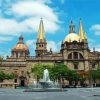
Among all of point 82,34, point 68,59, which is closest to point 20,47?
point 82,34

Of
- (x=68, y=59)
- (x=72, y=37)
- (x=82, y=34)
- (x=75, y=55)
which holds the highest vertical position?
(x=82, y=34)

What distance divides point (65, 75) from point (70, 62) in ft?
79.6

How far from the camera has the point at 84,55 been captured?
433ft

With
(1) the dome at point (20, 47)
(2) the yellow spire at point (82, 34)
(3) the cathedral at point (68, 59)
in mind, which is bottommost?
(3) the cathedral at point (68, 59)

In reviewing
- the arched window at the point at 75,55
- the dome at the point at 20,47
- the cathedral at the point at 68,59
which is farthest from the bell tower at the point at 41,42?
the arched window at the point at 75,55

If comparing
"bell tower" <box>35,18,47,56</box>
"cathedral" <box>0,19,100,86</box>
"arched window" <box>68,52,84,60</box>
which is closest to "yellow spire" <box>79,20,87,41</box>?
"cathedral" <box>0,19,100,86</box>

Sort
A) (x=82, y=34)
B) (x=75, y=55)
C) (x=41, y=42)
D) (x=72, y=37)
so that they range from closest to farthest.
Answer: (x=75, y=55)
(x=72, y=37)
(x=82, y=34)
(x=41, y=42)

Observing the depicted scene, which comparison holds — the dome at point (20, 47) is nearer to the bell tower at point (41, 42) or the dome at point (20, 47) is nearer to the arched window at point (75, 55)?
the bell tower at point (41, 42)

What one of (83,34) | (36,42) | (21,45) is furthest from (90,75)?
(21,45)

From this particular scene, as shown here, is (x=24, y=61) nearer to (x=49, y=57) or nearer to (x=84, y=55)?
(x=49, y=57)

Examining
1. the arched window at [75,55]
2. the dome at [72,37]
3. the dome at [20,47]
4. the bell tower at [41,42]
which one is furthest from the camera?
the dome at [20,47]

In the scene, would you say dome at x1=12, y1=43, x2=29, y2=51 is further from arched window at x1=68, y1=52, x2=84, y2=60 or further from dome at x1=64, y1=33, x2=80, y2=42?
arched window at x1=68, y1=52, x2=84, y2=60

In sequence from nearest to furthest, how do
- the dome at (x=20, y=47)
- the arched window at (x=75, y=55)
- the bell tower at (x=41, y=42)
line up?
the arched window at (x=75, y=55)
the bell tower at (x=41, y=42)
the dome at (x=20, y=47)

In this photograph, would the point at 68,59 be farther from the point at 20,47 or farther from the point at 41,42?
the point at 20,47
